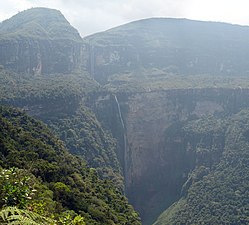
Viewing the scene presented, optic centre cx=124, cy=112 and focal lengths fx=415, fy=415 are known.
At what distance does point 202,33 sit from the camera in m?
138

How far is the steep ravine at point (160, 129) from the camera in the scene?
78913 millimetres

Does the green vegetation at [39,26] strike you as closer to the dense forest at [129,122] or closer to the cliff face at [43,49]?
the cliff face at [43,49]

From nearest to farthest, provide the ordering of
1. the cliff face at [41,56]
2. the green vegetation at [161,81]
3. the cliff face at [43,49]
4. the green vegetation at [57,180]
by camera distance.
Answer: the green vegetation at [57,180] < the green vegetation at [161,81] < the cliff face at [41,56] < the cliff face at [43,49]

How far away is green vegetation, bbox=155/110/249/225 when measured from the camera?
55844 mm

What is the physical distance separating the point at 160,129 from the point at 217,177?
22.1 m

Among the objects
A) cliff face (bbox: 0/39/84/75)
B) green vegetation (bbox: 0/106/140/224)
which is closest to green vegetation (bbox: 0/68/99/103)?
cliff face (bbox: 0/39/84/75)

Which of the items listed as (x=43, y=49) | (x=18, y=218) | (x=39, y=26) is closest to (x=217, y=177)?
(x=18, y=218)

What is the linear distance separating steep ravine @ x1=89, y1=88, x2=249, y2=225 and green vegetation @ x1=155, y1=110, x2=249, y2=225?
3.18m

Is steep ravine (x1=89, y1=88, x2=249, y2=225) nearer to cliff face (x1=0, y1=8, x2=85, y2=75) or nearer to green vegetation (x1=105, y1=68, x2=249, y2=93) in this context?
green vegetation (x1=105, y1=68, x2=249, y2=93)

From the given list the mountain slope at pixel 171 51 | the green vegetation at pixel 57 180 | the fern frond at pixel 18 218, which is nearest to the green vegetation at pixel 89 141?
the green vegetation at pixel 57 180

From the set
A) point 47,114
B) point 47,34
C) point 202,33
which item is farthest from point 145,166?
point 202,33

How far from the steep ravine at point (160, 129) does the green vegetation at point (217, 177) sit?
3183mm

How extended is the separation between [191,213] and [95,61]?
66.8 m

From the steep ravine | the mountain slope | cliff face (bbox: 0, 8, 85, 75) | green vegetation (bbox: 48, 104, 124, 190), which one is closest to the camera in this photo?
green vegetation (bbox: 48, 104, 124, 190)
